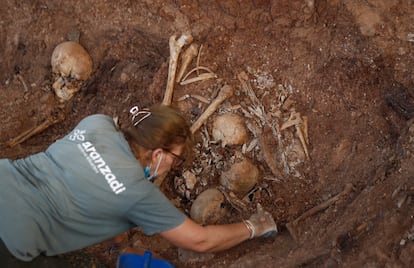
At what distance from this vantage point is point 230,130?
3.42 metres

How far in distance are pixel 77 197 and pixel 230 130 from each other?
1256mm

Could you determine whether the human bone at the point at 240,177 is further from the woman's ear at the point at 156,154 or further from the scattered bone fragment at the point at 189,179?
the woman's ear at the point at 156,154

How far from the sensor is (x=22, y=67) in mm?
3975

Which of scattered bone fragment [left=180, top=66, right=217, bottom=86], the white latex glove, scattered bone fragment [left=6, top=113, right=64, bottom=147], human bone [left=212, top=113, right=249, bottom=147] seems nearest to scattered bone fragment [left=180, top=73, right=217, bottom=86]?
scattered bone fragment [left=180, top=66, right=217, bottom=86]

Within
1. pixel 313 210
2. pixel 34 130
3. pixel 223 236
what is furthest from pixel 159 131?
pixel 34 130

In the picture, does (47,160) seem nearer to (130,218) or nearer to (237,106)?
(130,218)

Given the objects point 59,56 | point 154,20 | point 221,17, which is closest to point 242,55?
point 221,17

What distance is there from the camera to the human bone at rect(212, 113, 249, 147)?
342 centimetres

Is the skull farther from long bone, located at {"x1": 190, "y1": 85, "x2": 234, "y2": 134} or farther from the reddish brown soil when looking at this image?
long bone, located at {"x1": 190, "y1": 85, "x2": 234, "y2": 134}

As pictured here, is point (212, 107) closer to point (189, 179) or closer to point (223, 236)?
point (189, 179)

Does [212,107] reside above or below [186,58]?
below

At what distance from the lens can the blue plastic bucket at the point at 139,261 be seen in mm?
2980

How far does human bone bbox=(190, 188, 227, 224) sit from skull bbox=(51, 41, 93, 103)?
1.30 meters

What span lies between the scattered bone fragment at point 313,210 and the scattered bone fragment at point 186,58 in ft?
4.03
